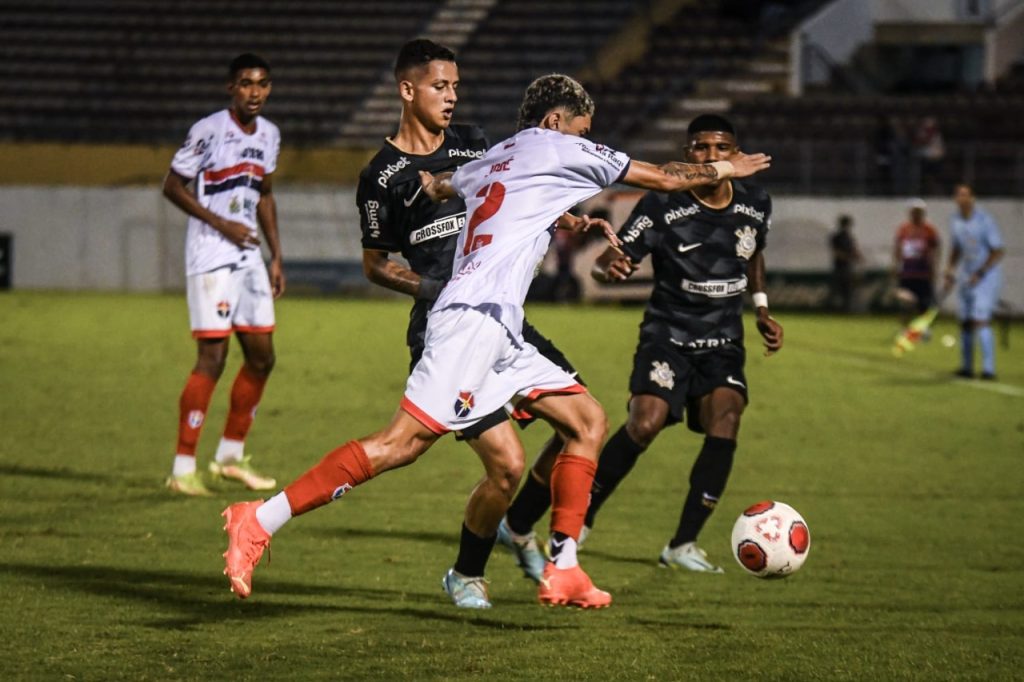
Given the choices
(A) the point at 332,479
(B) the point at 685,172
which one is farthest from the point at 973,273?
(A) the point at 332,479

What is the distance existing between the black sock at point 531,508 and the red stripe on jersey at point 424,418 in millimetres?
1506

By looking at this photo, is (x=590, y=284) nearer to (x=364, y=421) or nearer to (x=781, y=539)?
(x=364, y=421)

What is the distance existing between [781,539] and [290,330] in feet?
50.2

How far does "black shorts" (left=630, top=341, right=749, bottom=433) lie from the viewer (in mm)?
7551

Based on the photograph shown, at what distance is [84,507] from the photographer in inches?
334

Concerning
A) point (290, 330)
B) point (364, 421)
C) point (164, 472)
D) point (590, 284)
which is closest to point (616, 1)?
point (590, 284)

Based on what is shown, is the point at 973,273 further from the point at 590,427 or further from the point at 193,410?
the point at 590,427

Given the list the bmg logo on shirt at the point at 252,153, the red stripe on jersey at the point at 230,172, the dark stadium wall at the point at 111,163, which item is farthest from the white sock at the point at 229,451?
the dark stadium wall at the point at 111,163

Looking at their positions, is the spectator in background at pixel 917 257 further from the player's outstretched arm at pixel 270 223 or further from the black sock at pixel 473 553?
the black sock at pixel 473 553

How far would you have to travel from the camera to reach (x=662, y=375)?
24.8 ft

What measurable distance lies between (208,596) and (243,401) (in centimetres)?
315

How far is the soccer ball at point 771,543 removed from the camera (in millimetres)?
6430

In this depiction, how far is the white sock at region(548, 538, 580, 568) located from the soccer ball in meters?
0.88

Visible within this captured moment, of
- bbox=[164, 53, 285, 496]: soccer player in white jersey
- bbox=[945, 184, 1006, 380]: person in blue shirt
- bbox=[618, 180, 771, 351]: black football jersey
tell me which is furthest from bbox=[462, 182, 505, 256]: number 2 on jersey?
bbox=[945, 184, 1006, 380]: person in blue shirt
